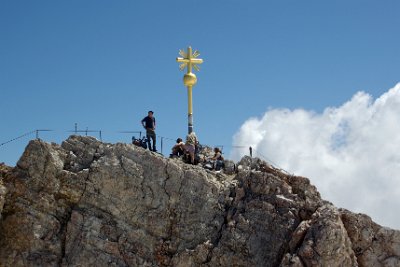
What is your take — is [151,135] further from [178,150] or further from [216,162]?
[216,162]

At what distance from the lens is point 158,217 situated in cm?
2964

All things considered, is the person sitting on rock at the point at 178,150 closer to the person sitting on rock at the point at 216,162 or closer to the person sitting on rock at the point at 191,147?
the person sitting on rock at the point at 191,147

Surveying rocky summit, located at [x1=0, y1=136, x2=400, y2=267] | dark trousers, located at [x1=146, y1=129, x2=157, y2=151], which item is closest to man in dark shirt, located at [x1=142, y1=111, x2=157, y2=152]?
dark trousers, located at [x1=146, y1=129, x2=157, y2=151]

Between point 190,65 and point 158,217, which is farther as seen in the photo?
point 190,65

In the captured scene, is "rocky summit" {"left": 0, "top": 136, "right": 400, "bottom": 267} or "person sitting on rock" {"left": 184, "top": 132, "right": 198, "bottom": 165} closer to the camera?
"rocky summit" {"left": 0, "top": 136, "right": 400, "bottom": 267}

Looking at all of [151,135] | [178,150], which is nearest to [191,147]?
[178,150]

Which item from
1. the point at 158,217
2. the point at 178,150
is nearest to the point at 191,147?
the point at 178,150

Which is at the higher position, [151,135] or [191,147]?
[151,135]

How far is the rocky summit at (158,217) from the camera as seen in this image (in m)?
28.4

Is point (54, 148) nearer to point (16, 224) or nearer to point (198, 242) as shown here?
point (16, 224)

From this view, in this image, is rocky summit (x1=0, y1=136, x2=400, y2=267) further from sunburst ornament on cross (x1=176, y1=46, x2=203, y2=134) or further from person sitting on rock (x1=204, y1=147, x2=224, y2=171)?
sunburst ornament on cross (x1=176, y1=46, x2=203, y2=134)

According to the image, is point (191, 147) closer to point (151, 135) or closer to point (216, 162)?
point (216, 162)

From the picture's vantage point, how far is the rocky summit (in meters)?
28.4

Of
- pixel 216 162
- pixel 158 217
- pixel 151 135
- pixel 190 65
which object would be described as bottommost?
pixel 158 217
